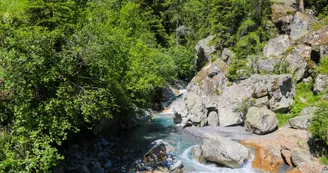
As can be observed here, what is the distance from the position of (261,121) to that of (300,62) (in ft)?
34.1

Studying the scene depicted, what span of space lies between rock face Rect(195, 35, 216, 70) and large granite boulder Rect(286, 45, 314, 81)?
13506 mm

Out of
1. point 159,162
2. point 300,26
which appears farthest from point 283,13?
point 159,162

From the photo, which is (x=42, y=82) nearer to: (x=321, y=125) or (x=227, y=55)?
(x=321, y=125)

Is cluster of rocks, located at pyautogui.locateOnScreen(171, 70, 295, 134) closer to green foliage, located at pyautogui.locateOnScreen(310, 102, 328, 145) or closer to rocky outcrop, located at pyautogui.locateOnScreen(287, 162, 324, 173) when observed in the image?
green foliage, located at pyautogui.locateOnScreen(310, 102, 328, 145)

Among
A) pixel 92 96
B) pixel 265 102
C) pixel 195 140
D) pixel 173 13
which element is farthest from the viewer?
pixel 173 13

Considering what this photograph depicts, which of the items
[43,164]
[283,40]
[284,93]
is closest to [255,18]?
[283,40]

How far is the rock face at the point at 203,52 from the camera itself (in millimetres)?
39062

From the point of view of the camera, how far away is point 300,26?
1186 inches

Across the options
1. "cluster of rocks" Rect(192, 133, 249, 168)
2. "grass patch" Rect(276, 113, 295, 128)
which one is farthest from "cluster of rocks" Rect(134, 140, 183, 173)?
"grass patch" Rect(276, 113, 295, 128)

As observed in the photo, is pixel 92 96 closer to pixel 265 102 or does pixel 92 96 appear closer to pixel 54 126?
pixel 54 126

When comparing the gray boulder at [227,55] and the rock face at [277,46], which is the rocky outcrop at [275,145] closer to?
the rock face at [277,46]

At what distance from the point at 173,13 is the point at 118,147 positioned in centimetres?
3639

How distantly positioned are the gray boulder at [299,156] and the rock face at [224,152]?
2.65m

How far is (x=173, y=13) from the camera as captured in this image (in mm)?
48312
